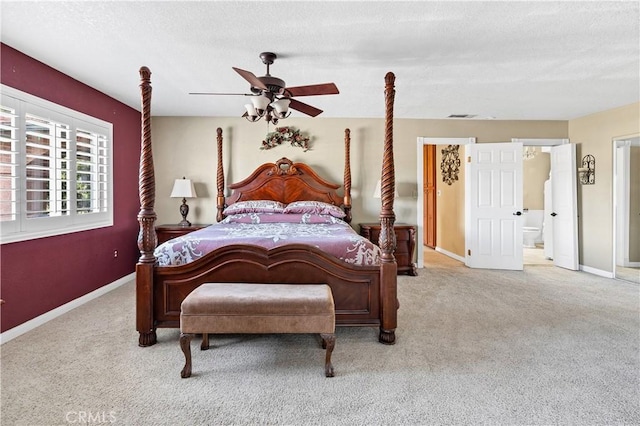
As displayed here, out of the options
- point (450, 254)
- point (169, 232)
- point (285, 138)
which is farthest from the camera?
point (450, 254)

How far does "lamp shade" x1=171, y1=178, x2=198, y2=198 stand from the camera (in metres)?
4.73

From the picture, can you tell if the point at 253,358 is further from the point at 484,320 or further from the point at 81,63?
the point at 81,63

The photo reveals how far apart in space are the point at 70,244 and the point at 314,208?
289cm

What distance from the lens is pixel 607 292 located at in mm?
3926

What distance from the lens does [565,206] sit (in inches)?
204

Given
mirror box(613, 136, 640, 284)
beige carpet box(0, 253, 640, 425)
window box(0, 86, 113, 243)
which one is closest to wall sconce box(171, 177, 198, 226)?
window box(0, 86, 113, 243)

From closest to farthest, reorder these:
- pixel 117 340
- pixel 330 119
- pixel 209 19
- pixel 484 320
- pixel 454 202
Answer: pixel 209 19 < pixel 117 340 < pixel 484 320 < pixel 330 119 < pixel 454 202

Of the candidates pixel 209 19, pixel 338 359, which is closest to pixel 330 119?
pixel 209 19

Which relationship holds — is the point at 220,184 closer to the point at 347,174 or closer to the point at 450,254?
the point at 347,174

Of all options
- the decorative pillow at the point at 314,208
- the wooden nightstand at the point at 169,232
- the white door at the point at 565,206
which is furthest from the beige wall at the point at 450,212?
the wooden nightstand at the point at 169,232

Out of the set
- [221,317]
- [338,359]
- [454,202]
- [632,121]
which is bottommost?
[338,359]

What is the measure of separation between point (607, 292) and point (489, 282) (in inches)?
51.7

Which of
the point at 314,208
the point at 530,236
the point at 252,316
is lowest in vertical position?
the point at 252,316

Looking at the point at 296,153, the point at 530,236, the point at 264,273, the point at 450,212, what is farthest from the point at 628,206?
the point at 264,273
